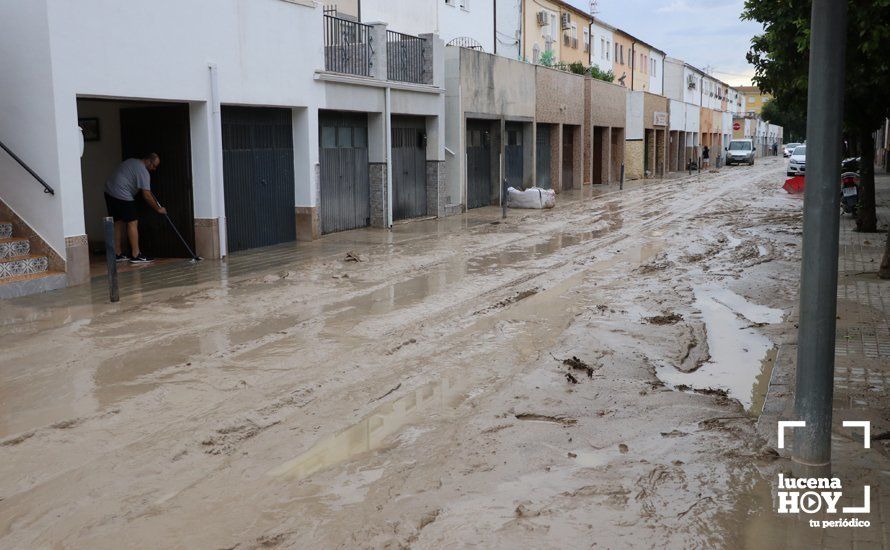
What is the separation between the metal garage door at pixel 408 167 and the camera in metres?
21.5

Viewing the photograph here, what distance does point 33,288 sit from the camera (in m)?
11.3

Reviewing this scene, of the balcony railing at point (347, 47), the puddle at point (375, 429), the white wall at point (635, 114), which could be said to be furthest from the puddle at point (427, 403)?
the white wall at point (635, 114)

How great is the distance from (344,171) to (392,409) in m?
13.4

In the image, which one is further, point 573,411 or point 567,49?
point 567,49

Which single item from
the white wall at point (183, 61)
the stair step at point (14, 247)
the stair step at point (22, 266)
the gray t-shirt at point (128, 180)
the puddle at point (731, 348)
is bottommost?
the puddle at point (731, 348)

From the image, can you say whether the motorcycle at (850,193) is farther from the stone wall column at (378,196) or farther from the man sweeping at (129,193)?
the man sweeping at (129,193)

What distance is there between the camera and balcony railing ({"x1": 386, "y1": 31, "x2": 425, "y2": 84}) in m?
20.7

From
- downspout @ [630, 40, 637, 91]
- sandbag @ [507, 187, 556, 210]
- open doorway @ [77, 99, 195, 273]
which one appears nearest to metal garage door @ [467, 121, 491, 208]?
sandbag @ [507, 187, 556, 210]

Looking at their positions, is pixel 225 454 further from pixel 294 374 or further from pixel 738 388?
pixel 738 388

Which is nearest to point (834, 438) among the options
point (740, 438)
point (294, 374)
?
point (740, 438)

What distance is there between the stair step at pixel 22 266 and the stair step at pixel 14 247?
0.22ft

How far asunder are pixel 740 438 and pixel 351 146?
15007 mm

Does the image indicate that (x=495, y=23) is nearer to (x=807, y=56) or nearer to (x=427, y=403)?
(x=807, y=56)

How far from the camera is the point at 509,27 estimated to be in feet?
126
